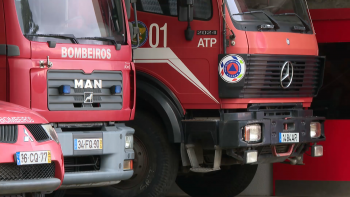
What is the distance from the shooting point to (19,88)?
7465mm

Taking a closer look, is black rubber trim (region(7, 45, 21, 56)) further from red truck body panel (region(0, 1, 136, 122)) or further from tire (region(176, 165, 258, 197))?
tire (region(176, 165, 258, 197))

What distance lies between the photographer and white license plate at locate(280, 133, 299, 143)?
875cm

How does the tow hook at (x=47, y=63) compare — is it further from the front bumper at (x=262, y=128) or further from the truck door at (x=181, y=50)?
the front bumper at (x=262, y=128)

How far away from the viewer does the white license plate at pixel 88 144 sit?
25.3 feet

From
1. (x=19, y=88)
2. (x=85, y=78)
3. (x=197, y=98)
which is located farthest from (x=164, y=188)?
(x=19, y=88)

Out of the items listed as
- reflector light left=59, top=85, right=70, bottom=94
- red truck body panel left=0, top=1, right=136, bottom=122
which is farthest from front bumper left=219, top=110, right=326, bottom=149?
reflector light left=59, top=85, right=70, bottom=94

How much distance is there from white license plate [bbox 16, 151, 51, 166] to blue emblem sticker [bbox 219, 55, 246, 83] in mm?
2985

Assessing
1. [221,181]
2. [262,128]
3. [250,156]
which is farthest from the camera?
[221,181]

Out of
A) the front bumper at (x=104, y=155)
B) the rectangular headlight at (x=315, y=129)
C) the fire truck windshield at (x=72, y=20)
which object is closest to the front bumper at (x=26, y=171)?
the front bumper at (x=104, y=155)

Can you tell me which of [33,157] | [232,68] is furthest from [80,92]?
[33,157]

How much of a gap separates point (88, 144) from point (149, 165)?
1344 millimetres

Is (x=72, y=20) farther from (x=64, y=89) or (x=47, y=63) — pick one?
(x=64, y=89)

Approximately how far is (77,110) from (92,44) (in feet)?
2.52

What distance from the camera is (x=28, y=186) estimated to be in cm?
603
